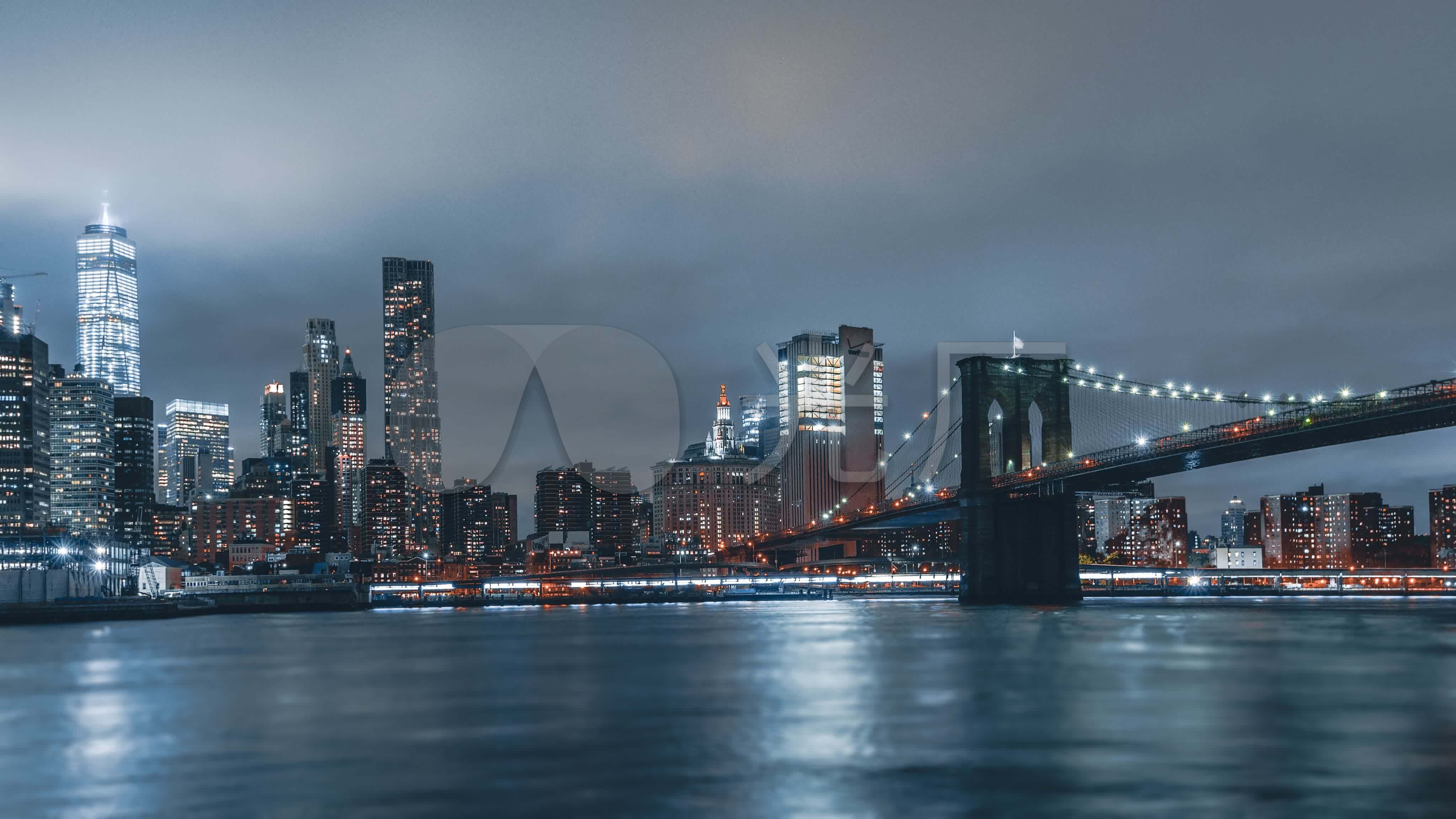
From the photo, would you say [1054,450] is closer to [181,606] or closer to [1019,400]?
[1019,400]

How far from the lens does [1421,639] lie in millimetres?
58469

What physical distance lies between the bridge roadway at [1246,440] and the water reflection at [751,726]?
11530 millimetres

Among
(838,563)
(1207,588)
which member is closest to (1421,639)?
(1207,588)

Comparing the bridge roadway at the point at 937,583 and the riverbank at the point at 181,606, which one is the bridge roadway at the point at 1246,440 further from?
the riverbank at the point at 181,606

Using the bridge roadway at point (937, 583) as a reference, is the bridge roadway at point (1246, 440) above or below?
above

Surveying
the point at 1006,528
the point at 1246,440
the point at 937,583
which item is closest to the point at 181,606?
the point at 1006,528

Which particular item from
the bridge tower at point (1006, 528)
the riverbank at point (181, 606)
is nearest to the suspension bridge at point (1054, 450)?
the bridge tower at point (1006, 528)

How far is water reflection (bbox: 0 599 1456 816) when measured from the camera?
21.9 meters

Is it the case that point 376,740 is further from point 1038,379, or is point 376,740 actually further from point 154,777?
point 1038,379

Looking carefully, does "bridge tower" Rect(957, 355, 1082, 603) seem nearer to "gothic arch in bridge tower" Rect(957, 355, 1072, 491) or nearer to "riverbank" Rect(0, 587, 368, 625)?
"gothic arch in bridge tower" Rect(957, 355, 1072, 491)

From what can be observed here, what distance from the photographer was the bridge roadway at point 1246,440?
64812 millimetres

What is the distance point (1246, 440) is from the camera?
71125mm

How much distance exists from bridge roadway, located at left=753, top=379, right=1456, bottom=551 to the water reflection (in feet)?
37.8

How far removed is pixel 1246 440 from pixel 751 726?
4999 cm
